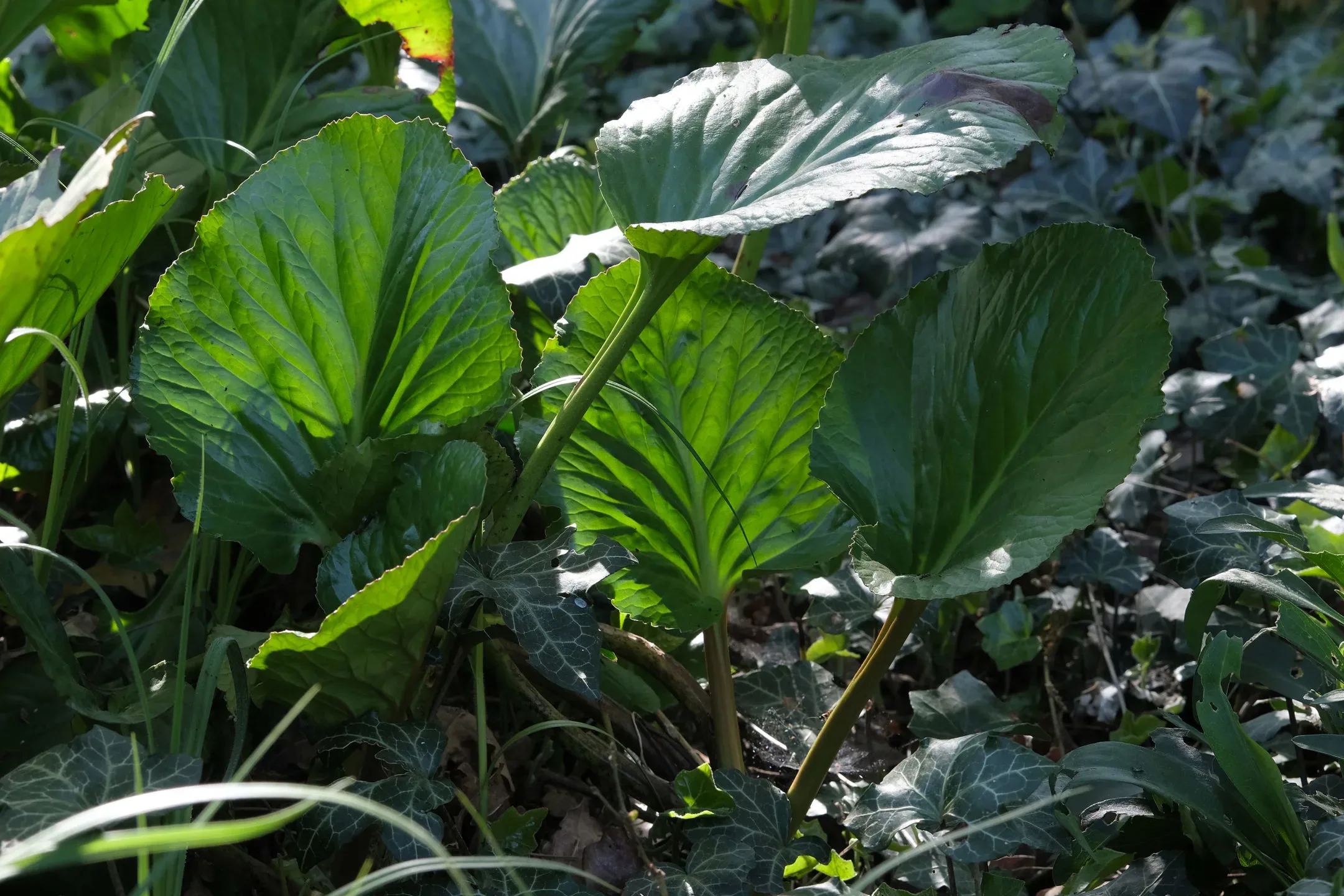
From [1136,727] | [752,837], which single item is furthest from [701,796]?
[1136,727]

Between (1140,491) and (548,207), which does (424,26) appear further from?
(1140,491)

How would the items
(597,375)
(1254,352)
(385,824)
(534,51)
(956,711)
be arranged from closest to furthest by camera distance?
(385,824) < (597,375) < (956,711) < (1254,352) < (534,51)

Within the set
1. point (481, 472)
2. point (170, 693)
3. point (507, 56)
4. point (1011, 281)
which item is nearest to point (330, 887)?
point (170, 693)

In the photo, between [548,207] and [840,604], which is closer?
[840,604]

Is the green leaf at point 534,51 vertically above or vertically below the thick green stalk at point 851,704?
above

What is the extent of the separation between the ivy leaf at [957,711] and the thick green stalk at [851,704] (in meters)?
0.19

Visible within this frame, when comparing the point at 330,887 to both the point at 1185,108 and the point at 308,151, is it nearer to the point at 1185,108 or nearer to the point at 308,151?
the point at 308,151

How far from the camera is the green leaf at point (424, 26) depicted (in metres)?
1.31

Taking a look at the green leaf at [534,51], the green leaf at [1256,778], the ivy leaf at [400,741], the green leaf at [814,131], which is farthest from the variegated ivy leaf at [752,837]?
the green leaf at [534,51]

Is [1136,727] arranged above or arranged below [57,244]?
below

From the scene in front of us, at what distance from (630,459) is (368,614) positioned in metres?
0.33

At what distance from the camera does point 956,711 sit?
45.0 inches

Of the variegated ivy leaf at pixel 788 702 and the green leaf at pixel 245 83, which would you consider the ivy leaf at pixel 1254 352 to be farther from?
the green leaf at pixel 245 83

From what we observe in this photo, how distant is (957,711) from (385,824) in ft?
1.98
